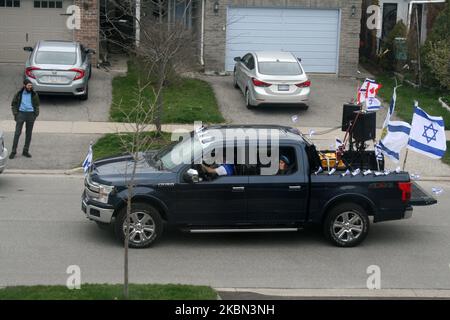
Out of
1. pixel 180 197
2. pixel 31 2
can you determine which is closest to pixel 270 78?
pixel 31 2

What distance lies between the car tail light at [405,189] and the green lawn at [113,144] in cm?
707

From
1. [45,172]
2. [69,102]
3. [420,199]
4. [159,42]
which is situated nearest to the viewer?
[420,199]

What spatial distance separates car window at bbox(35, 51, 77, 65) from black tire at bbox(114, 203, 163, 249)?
37.6 ft

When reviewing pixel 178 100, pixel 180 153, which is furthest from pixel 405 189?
pixel 178 100

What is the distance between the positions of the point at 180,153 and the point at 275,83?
10.3 metres

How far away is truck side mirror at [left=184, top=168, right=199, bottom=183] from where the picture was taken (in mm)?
11320

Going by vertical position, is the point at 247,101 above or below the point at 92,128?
above

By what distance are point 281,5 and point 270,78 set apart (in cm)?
564

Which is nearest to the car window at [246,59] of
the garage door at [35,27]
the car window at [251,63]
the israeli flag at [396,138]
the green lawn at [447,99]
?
the car window at [251,63]

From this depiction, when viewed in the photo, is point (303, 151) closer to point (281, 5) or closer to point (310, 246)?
point (310, 246)

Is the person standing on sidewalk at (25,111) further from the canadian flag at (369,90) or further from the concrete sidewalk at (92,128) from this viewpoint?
the canadian flag at (369,90)

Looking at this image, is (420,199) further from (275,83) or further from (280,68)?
(280,68)

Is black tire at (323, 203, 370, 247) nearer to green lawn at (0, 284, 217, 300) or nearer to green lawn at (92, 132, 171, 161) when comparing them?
green lawn at (0, 284, 217, 300)

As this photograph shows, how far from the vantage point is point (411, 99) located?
24.3m
